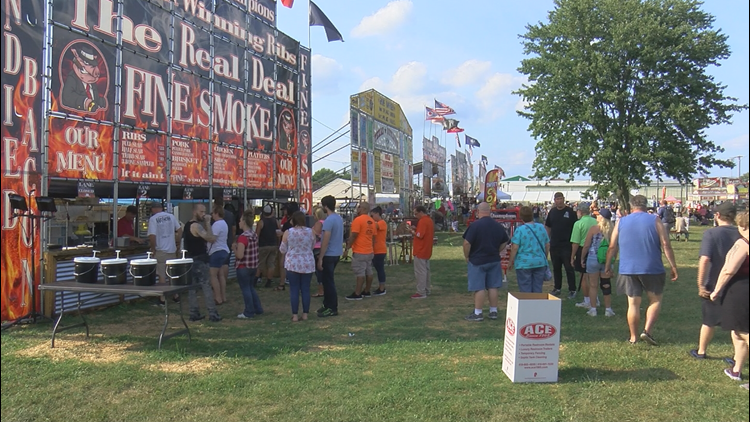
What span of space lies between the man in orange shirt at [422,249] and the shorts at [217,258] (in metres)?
3.27

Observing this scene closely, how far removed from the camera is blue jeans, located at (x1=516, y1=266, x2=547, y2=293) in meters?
7.50

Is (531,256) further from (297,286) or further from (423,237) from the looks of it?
(297,286)

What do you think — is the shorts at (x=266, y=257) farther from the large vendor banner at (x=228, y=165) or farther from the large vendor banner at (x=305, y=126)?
the large vendor banner at (x=305, y=126)

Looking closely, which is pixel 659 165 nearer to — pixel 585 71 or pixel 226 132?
pixel 585 71

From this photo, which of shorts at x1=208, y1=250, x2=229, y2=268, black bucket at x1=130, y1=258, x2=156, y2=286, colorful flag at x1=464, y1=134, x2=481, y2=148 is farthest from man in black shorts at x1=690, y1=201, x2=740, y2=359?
colorful flag at x1=464, y1=134, x2=481, y2=148

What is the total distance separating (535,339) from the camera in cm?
499

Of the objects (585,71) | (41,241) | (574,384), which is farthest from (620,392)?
(585,71)

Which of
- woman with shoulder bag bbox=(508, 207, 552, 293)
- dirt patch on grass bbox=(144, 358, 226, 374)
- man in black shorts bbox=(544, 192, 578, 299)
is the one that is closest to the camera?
dirt patch on grass bbox=(144, 358, 226, 374)

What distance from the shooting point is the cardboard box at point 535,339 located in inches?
196

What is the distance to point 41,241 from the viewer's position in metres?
7.79

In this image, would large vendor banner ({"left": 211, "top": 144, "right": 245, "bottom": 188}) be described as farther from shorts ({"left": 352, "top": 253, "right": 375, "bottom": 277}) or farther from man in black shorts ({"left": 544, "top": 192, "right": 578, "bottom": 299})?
man in black shorts ({"left": 544, "top": 192, "right": 578, "bottom": 299})

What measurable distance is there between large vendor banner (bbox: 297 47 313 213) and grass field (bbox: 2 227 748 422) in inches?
310

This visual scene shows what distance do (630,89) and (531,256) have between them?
2337 centimetres

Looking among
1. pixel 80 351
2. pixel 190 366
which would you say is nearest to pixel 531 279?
pixel 190 366
